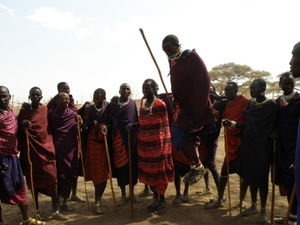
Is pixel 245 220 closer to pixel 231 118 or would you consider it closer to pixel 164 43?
pixel 231 118

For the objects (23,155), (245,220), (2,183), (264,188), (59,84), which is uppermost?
(59,84)

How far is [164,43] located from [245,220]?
10.7 feet

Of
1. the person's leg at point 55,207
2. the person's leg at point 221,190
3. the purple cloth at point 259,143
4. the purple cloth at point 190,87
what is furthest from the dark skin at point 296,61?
the person's leg at point 55,207

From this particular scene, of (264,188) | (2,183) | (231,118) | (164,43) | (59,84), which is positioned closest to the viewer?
(164,43)

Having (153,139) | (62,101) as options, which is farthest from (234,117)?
(62,101)

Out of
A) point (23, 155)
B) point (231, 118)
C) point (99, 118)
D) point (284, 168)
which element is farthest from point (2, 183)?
point (284, 168)

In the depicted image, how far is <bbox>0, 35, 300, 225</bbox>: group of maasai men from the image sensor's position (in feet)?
12.8

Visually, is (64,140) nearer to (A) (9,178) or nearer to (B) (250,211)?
(A) (9,178)

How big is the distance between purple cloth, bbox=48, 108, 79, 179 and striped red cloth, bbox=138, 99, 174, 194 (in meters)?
1.25

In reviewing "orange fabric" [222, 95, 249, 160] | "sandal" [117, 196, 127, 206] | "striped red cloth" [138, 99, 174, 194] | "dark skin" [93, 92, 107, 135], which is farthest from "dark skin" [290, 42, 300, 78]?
"sandal" [117, 196, 127, 206]

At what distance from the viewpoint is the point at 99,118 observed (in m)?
5.93

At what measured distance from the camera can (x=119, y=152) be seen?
19.8ft

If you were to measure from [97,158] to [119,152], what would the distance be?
42 cm

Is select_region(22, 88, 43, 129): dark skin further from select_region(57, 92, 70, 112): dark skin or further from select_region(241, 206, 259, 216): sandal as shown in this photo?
select_region(241, 206, 259, 216): sandal
